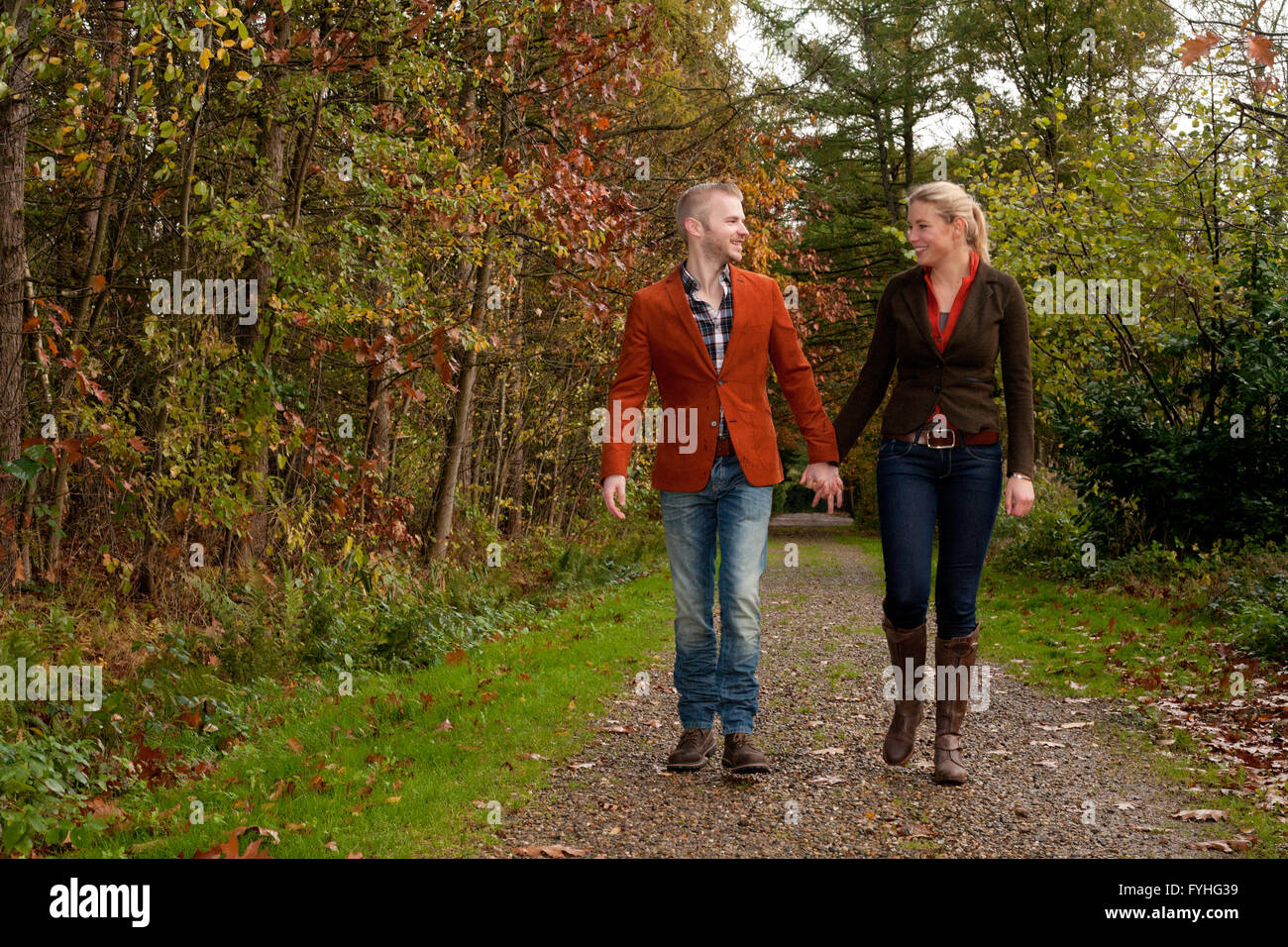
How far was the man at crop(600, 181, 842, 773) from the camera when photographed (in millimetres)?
4828

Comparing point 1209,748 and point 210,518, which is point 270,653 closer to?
point 210,518

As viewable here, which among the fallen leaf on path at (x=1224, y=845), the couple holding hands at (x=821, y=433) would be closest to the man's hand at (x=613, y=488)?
the couple holding hands at (x=821, y=433)

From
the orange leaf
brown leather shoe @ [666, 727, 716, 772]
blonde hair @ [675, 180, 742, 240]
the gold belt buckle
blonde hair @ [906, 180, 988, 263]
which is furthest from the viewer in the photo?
brown leather shoe @ [666, 727, 716, 772]

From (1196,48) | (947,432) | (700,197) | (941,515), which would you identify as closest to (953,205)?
(947,432)

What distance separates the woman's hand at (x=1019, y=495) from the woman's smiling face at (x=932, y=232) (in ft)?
3.43

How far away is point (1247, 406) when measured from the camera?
11023 mm

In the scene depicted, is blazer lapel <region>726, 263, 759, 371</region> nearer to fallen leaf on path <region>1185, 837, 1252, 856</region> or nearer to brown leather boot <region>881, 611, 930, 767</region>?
brown leather boot <region>881, 611, 930, 767</region>

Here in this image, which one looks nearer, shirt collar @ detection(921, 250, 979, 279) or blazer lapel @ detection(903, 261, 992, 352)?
blazer lapel @ detection(903, 261, 992, 352)

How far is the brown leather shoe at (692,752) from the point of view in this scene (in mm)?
5059

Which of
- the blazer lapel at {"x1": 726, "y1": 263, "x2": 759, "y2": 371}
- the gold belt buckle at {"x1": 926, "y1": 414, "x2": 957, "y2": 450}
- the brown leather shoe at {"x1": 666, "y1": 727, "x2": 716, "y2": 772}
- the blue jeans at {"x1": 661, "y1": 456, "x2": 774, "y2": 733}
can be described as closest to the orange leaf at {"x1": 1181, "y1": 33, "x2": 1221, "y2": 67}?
the gold belt buckle at {"x1": 926, "y1": 414, "x2": 957, "y2": 450}

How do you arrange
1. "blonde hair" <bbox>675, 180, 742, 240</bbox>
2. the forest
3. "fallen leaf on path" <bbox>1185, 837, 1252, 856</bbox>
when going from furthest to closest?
1. the forest
2. "blonde hair" <bbox>675, 180, 742, 240</bbox>
3. "fallen leaf on path" <bbox>1185, 837, 1252, 856</bbox>

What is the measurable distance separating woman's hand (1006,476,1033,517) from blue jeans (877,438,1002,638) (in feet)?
0.20

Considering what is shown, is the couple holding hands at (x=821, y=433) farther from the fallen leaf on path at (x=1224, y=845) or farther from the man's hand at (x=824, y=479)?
the fallen leaf on path at (x=1224, y=845)

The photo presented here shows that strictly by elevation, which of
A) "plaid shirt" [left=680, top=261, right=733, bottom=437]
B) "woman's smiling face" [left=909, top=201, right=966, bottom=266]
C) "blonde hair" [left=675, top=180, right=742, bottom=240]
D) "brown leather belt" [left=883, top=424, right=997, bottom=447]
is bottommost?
"brown leather belt" [left=883, top=424, right=997, bottom=447]
